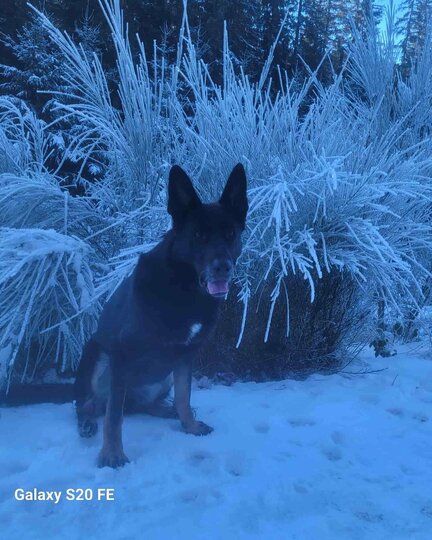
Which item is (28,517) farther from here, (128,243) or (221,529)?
(128,243)

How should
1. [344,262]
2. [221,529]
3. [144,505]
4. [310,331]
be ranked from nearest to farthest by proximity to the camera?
[221,529], [144,505], [344,262], [310,331]

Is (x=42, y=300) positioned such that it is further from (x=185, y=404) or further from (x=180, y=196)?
(x=180, y=196)

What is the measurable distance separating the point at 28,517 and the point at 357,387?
2193 mm

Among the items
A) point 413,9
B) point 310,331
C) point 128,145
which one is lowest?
point 310,331

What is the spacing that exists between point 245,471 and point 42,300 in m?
1.64

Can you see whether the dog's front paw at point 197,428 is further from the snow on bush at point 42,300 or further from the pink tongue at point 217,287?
the snow on bush at point 42,300

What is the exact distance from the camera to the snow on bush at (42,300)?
2928 millimetres

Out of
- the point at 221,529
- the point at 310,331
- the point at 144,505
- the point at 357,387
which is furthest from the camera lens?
the point at 310,331

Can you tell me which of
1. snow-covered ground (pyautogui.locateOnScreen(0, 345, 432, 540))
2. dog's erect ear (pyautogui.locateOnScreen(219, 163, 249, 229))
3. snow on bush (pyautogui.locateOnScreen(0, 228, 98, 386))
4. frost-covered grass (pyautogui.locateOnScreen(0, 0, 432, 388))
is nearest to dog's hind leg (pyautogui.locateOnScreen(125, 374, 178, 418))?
snow-covered ground (pyautogui.locateOnScreen(0, 345, 432, 540))

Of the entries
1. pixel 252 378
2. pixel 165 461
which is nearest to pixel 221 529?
pixel 165 461

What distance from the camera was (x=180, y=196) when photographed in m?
2.35

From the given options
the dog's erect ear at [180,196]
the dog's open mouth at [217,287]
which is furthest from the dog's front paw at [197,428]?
the dog's erect ear at [180,196]

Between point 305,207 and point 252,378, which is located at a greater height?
point 305,207

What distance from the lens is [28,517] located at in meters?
1.85
